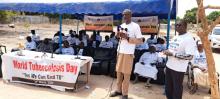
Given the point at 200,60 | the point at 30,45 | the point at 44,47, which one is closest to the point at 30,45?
the point at 30,45

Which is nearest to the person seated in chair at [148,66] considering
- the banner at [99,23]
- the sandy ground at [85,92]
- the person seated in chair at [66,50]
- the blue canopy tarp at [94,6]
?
the sandy ground at [85,92]

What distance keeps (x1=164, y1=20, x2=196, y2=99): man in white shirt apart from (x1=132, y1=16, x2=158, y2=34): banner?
583 cm

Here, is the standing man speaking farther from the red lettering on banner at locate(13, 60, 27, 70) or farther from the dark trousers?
the red lettering on banner at locate(13, 60, 27, 70)

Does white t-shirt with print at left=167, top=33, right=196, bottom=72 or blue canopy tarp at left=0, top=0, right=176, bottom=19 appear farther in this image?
blue canopy tarp at left=0, top=0, right=176, bottom=19

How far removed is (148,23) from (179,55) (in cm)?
619

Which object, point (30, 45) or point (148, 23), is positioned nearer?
point (30, 45)

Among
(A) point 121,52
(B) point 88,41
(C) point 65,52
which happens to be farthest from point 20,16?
(A) point 121,52

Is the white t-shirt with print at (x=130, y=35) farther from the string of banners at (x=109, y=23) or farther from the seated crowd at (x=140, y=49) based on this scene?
the string of banners at (x=109, y=23)

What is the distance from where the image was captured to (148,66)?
355 inches

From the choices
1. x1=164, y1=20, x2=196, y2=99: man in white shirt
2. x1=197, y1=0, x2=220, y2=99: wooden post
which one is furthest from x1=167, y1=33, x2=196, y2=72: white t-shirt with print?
x1=197, y1=0, x2=220, y2=99: wooden post

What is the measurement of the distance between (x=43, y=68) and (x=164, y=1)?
3.41 metres

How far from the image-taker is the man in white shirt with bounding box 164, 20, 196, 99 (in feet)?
19.9

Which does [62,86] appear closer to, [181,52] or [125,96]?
[125,96]

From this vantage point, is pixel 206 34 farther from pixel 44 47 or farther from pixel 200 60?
pixel 44 47
